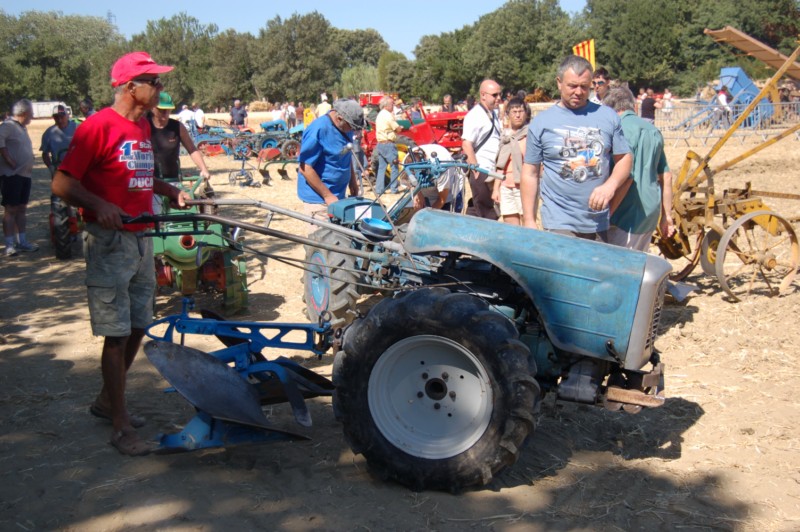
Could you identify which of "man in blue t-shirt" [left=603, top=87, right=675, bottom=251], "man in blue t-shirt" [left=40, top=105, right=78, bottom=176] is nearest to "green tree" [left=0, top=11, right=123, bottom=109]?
"man in blue t-shirt" [left=40, top=105, right=78, bottom=176]

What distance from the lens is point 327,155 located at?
6.62 meters

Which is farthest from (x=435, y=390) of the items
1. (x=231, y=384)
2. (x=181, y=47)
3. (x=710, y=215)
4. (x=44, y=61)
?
(x=181, y=47)

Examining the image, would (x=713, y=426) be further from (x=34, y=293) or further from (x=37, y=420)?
(x=34, y=293)

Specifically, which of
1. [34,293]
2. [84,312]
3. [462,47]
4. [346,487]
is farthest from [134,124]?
[462,47]

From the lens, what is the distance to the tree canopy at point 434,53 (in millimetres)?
54625

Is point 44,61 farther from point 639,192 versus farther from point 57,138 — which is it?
point 639,192

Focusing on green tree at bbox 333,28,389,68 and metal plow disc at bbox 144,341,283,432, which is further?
green tree at bbox 333,28,389,68

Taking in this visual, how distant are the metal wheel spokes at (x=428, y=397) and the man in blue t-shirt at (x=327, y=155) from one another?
2.79 metres

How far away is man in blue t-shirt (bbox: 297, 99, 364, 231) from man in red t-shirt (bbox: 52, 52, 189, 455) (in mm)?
2278

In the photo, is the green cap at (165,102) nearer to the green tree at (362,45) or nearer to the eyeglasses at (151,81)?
the eyeglasses at (151,81)

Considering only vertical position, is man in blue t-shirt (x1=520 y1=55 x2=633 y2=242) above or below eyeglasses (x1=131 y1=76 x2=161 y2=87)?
below

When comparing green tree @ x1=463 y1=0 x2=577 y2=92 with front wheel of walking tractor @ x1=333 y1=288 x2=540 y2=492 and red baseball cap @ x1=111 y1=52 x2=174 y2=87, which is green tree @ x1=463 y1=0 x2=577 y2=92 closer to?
red baseball cap @ x1=111 y1=52 x2=174 y2=87

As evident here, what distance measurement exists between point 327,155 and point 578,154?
2.49 meters

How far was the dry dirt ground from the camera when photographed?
11.7 ft
